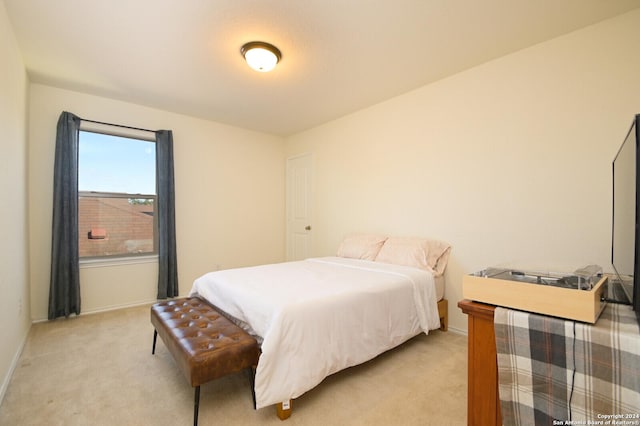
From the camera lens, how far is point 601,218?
2.11 m

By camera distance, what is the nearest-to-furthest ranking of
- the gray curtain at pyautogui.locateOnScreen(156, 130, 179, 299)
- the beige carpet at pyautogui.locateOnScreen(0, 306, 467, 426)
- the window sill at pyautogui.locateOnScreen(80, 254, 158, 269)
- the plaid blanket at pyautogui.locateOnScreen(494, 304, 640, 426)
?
1. the plaid blanket at pyautogui.locateOnScreen(494, 304, 640, 426)
2. the beige carpet at pyautogui.locateOnScreen(0, 306, 467, 426)
3. the window sill at pyautogui.locateOnScreen(80, 254, 158, 269)
4. the gray curtain at pyautogui.locateOnScreen(156, 130, 179, 299)

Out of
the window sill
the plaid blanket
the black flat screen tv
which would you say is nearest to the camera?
the plaid blanket

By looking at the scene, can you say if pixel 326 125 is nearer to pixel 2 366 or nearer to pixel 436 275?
pixel 436 275

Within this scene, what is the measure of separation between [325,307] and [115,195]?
3.21 m

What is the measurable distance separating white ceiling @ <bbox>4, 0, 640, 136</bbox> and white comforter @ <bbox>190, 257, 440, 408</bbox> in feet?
6.21

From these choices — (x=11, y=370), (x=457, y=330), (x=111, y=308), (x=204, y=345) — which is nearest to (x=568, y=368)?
(x=204, y=345)

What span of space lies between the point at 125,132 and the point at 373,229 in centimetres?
329

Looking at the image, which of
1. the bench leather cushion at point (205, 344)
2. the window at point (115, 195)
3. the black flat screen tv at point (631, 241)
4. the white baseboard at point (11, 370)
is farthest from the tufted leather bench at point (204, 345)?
the window at point (115, 195)

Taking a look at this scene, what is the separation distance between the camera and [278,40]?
91.1 inches

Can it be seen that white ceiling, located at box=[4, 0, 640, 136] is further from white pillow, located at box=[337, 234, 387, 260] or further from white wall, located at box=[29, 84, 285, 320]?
white pillow, located at box=[337, 234, 387, 260]

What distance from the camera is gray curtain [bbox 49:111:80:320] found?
3109mm

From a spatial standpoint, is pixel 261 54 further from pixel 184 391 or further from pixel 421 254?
pixel 184 391

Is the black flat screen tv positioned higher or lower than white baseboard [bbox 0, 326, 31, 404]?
higher

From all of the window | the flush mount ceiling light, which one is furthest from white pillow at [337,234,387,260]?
the window
